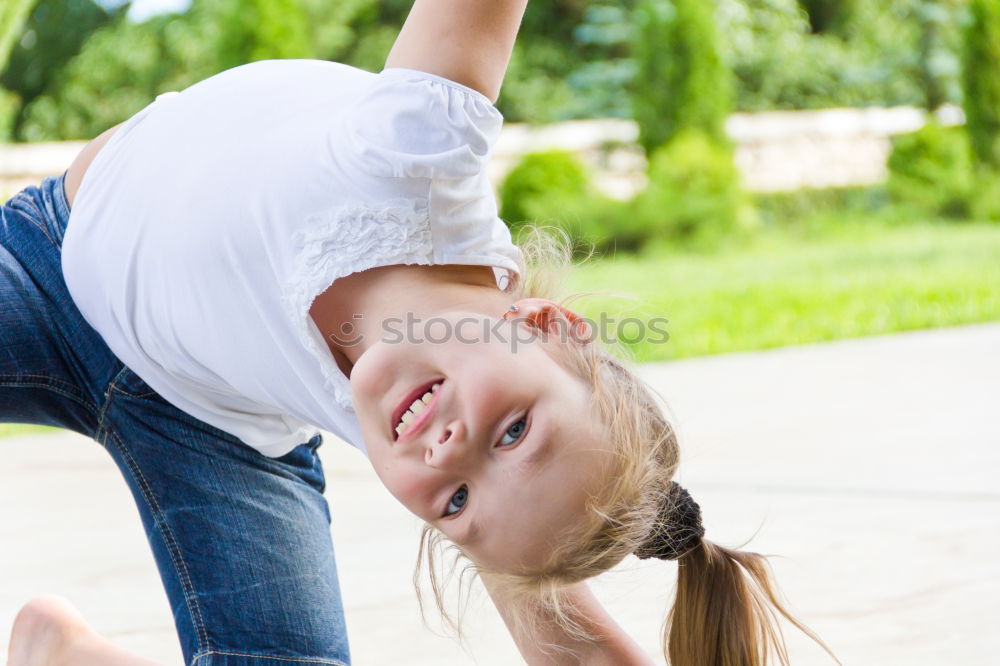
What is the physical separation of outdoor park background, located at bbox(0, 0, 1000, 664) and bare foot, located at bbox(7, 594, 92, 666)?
120cm

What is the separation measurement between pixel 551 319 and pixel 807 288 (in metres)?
6.33

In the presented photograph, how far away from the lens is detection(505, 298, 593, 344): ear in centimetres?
175

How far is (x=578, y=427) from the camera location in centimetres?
165

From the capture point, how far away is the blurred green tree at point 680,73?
11.8m

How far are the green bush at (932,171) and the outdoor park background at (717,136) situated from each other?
0.07 feet

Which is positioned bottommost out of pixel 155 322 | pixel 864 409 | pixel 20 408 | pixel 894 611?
pixel 864 409

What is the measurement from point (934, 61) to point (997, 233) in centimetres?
828

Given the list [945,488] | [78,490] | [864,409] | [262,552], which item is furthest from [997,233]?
[262,552]

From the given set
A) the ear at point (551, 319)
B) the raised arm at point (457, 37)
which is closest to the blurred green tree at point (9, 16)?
the raised arm at point (457, 37)

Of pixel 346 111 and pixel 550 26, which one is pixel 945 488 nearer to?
pixel 346 111

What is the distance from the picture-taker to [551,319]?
5.81 ft

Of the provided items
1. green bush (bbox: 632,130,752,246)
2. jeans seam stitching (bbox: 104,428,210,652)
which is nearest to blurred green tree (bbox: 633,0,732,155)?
green bush (bbox: 632,130,752,246)

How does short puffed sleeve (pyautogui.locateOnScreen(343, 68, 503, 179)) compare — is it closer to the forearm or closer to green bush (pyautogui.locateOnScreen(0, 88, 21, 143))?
the forearm

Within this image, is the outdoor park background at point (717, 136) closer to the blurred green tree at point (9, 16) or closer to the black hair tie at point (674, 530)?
the blurred green tree at point (9, 16)
